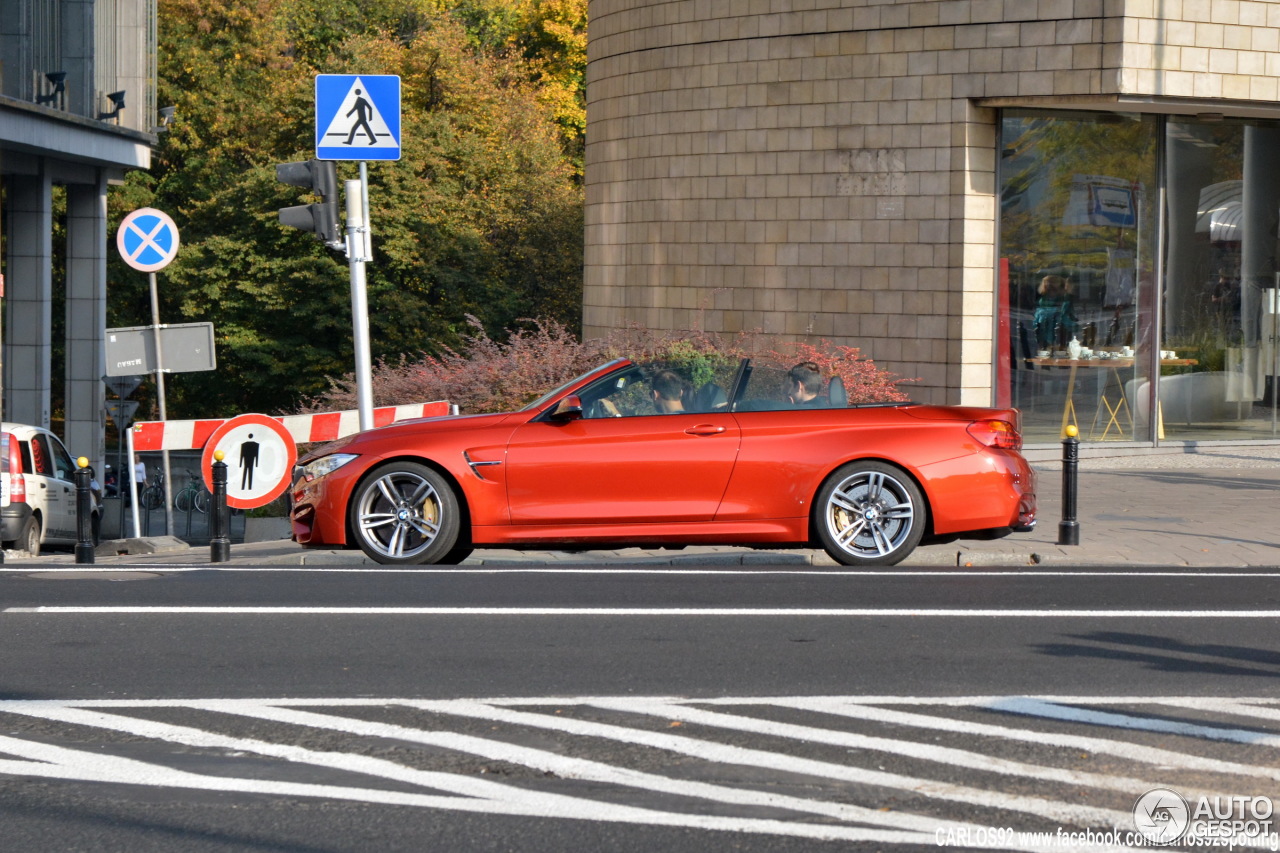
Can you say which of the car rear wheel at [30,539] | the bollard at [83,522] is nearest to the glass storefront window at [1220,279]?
the bollard at [83,522]

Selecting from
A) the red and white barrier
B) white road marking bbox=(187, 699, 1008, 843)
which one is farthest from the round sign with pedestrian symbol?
white road marking bbox=(187, 699, 1008, 843)

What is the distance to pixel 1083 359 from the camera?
1842cm

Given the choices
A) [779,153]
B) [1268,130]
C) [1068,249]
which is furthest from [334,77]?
[1268,130]

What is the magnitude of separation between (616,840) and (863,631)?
3.41 metres

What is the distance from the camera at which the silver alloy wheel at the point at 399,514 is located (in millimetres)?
10742

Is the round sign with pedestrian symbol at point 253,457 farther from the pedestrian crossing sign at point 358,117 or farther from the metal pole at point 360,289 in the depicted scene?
the pedestrian crossing sign at point 358,117

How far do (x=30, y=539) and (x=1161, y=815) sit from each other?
14629 millimetres

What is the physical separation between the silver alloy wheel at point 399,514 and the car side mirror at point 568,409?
0.94 m

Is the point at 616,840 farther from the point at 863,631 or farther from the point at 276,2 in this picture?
the point at 276,2

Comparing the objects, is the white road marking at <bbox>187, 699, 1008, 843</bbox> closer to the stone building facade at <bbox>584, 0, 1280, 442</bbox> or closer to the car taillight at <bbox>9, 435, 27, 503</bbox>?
the car taillight at <bbox>9, 435, 27, 503</bbox>

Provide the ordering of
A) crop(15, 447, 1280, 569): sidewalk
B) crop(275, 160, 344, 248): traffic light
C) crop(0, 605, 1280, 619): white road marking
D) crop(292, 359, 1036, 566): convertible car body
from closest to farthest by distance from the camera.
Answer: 1. crop(0, 605, 1280, 619): white road marking
2. crop(292, 359, 1036, 566): convertible car body
3. crop(15, 447, 1280, 569): sidewalk
4. crop(275, 160, 344, 248): traffic light

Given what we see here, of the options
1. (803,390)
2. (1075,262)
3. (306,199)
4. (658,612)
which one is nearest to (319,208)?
(803,390)

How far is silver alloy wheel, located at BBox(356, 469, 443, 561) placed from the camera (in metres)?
10.7

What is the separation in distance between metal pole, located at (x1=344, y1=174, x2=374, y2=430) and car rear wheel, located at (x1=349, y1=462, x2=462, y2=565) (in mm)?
2183
